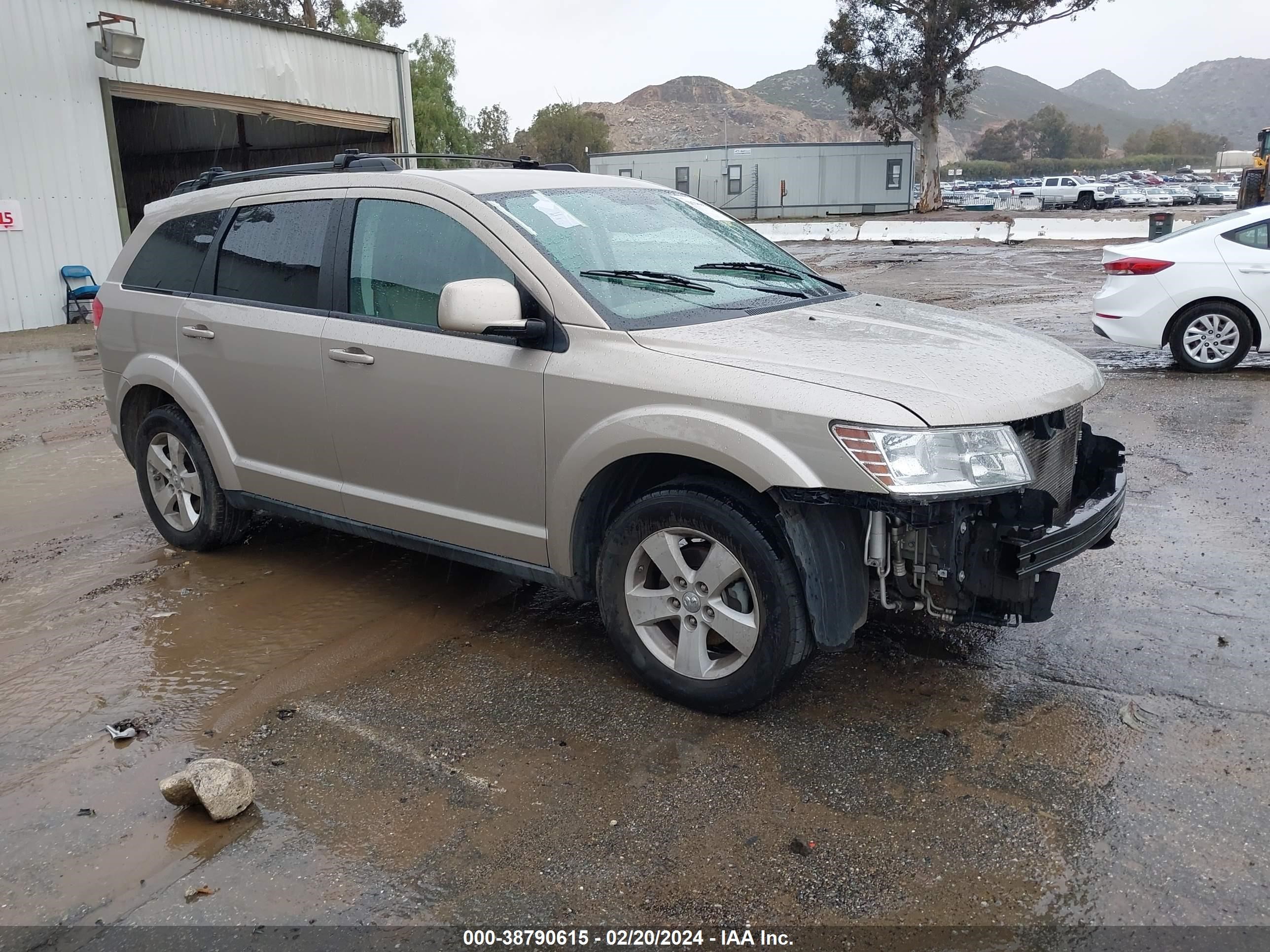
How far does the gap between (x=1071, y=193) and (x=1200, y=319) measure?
46.5 metres

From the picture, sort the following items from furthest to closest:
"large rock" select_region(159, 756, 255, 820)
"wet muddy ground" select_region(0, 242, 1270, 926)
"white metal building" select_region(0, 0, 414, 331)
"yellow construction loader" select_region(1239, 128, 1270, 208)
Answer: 1. "yellow construction loader" select_region(1239, 128, 1270, 208)
2. "white metal building" select_region(0, 0, 414, 331)
3. "large rock" select_region(159, 756, 255, 820)
4. "wet muddy ground" select_region(0, 242, 1270, 926)

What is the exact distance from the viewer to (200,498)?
5.40 m

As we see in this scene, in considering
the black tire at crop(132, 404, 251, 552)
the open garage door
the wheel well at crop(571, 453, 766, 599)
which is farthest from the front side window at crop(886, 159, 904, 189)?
the wheel well at crop(571, 453, 766, 599)

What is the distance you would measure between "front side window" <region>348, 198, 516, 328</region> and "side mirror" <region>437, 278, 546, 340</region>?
238mm

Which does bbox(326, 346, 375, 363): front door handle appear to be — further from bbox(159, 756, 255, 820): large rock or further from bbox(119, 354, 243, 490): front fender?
bbox(159, 756, 255, 820): large rock

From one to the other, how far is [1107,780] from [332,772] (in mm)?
2435

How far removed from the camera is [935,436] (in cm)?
318

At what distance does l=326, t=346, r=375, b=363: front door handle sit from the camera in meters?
4.34

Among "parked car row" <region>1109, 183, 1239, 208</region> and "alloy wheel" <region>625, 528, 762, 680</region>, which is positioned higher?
"parked car row" <region>1109, 183, 1239, 208</region>

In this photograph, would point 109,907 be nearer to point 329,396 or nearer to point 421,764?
point 421,764

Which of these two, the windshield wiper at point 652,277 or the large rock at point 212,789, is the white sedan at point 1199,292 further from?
the large rock at point 212,789

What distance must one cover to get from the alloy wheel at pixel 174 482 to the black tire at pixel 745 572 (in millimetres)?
2668

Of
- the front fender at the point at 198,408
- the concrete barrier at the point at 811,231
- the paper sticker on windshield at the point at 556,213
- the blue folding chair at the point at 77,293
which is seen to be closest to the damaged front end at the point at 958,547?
the paper sticker on windshield at the point at 556,213

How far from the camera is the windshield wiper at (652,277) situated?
13.1ft
